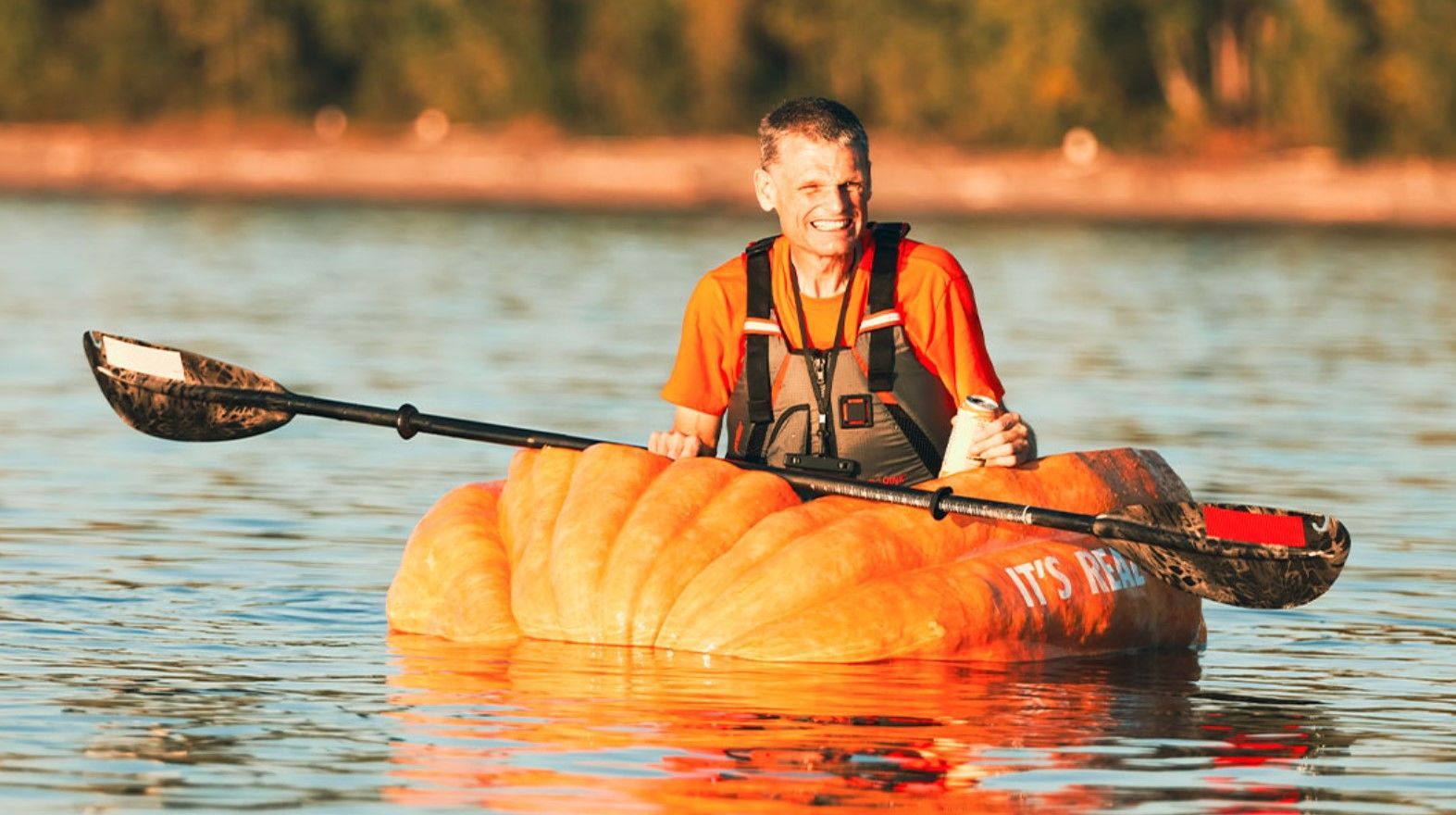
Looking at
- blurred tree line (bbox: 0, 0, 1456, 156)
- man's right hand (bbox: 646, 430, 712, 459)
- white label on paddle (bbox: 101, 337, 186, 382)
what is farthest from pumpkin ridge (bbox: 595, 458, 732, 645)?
blurred tree line (bbox: 0, 0, 1456, 156)

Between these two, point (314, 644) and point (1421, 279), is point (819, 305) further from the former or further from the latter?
point (1421, 279)

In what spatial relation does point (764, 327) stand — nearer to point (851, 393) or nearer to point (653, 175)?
point (851, 393)

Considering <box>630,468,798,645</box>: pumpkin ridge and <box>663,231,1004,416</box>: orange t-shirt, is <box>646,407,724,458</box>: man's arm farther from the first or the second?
<box>630,468,798,645</box>: pumpkin ridge

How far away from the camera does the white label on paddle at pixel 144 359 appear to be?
1093cm

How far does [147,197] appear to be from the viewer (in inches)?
2323

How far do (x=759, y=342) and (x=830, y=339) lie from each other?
0.77 ft

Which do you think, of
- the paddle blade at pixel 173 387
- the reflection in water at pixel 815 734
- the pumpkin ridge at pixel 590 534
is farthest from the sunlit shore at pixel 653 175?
the reflection in water at pixel 815 734

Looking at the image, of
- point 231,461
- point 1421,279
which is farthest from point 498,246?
point 231,461

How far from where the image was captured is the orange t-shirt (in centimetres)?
1002

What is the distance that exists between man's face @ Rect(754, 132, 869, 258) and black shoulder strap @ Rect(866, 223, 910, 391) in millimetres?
145

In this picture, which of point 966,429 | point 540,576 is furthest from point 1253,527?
point 540,576

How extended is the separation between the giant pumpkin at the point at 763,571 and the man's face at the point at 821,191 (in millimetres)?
804

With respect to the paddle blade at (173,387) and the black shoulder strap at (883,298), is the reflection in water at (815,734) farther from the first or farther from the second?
the paddle blade at (173,387)

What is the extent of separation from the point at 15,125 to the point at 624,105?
13.7 meters
